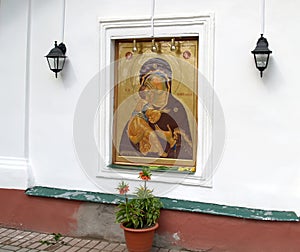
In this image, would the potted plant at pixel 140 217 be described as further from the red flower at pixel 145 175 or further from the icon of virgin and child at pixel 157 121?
the icon of virgin and child at pixel 157 121

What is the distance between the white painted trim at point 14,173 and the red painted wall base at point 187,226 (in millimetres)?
93

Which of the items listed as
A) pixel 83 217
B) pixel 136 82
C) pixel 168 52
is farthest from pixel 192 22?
pixel 83 217

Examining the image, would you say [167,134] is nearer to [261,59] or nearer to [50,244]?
[261,59]

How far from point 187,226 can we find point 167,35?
7.32 ft

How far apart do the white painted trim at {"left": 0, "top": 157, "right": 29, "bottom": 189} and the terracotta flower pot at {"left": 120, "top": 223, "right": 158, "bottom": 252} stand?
5.57ft

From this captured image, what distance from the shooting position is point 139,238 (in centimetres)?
427

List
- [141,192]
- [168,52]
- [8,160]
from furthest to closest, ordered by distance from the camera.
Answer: [8,160] → [168,52] → [141,192]

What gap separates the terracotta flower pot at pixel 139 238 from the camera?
4262mm

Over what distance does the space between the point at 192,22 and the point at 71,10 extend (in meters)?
1.62

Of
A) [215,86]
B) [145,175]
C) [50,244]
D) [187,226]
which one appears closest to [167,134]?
[145,175]

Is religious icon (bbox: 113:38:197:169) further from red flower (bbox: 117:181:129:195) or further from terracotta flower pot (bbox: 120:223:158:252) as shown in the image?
terracotta flower pot (bbox: 120:223:158:252)

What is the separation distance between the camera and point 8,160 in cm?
532

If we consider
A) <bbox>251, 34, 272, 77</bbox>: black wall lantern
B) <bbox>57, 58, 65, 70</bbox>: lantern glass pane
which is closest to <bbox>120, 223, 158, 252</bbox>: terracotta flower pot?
<bbox>251, 34, 272, 77</bbox>: black wall lantern

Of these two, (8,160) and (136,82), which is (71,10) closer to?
(136,82)
